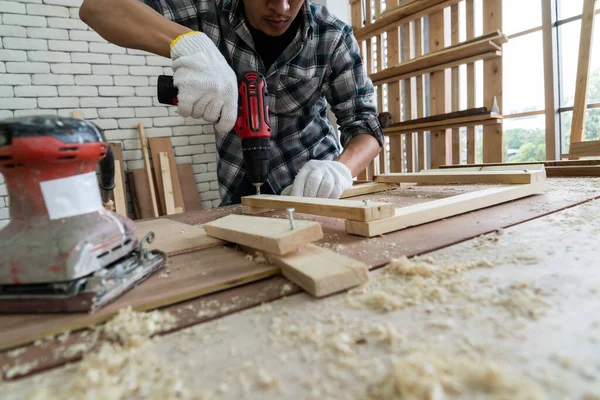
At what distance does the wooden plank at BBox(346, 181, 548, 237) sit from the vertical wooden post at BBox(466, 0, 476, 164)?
2.06m

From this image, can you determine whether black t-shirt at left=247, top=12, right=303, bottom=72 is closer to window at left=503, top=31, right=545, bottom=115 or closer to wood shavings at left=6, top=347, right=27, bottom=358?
wood shavings at left=6, top=347, right=27, bottom=358

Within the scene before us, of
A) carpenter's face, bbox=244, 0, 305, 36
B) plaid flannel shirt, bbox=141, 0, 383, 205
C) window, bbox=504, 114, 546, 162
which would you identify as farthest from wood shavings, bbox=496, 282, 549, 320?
window, bbox=504, 114, 546, 162

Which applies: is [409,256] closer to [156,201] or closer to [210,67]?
[210,67]

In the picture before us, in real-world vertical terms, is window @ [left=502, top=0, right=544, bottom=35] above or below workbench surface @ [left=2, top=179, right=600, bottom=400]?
above

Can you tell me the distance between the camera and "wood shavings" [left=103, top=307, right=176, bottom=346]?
0.45m

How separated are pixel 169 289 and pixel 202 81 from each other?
0.77 m

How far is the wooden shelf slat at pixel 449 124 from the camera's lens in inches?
115

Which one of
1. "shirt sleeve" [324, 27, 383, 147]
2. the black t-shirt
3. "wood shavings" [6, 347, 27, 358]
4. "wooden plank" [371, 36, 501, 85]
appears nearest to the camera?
"wood shavings" [6, 347, 27, 358]

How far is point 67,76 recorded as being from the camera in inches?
135

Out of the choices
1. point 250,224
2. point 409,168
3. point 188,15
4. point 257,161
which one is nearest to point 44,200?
point 250,224

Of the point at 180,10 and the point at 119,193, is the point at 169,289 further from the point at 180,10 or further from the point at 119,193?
the point at 119,193

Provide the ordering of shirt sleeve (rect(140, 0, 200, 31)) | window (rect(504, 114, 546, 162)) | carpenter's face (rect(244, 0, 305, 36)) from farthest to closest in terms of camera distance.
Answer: window (rect(504, 114, 546, 162))
shirt sleeve (rect(140, 0, 200, 31))
carpenter's face (rect(244, 0, 305, 36))

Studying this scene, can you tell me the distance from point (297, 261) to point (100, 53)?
3.84m

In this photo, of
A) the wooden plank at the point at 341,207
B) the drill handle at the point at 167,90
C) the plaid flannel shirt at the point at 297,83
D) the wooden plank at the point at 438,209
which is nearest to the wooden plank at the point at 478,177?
the wooden plank at the point at 438,209
